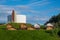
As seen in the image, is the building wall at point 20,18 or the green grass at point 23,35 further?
the building wall at point 20,18

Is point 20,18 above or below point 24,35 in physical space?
above

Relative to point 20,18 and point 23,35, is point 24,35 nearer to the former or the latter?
point 23,35

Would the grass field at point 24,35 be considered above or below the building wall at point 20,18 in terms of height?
below

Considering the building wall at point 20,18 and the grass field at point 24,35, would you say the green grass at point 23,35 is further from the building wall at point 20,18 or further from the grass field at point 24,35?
the building wall at point 20,18

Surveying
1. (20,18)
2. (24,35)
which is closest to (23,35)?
(24,35)

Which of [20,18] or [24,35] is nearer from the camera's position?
[24,35]

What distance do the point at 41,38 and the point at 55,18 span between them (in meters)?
25.9

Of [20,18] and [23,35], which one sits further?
[20,18]

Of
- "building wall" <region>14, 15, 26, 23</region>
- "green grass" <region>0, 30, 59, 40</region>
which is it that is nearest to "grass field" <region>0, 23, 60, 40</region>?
"green grass" <region>0, 30, 59, 40</region>

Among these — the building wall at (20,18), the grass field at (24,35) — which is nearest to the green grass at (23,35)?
the grass field at (24,35)

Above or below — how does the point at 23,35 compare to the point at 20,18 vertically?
below

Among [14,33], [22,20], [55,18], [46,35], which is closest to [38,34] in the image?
[46,35]

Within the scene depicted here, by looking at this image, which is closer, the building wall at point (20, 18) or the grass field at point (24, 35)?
the grass field at point (24, 35)

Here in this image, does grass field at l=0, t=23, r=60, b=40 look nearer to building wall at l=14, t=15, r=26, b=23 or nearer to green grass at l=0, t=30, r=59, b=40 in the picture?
green grass at l=0, t=30, r=59, b=40
